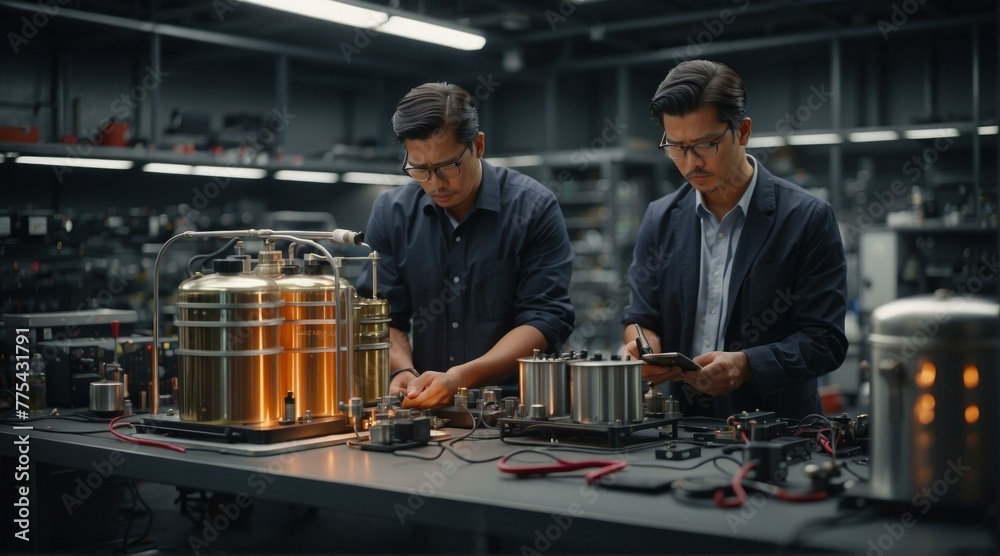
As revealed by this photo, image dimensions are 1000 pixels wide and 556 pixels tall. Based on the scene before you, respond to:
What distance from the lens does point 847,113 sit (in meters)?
7.67

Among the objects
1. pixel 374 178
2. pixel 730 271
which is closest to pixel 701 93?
pixel 730 271

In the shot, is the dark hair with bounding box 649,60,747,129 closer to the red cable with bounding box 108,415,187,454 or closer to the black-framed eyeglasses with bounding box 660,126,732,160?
the black-framed eyeglasses with bounding box 660,126,732,160

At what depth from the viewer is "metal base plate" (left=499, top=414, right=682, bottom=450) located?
172cm

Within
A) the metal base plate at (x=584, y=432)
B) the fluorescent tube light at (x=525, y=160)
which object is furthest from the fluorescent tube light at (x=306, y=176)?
the metal base plate at (x=584, y=432)

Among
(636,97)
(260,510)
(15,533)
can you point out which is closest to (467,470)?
(15,533)

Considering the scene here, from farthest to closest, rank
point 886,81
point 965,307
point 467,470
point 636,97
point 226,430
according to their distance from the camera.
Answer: point 636,97
point 886,81
point 226,430
point 467,470
point 965,307

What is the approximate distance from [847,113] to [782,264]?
6.02 m

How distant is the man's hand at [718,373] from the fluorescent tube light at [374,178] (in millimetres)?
5848

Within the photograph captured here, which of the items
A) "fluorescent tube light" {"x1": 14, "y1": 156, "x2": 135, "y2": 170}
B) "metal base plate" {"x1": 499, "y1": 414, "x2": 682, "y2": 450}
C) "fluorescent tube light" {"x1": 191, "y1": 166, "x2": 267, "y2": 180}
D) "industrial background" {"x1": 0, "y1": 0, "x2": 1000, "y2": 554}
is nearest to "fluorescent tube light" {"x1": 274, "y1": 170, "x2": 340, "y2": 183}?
"industrial background" {"x1": 0, "y1": 0, "x2": 1000, "y2": 554}

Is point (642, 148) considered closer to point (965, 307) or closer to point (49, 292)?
point (49, 292)

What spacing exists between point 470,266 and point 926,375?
146 cm

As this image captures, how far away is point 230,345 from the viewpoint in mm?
1844

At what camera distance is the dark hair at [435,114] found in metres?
2.23

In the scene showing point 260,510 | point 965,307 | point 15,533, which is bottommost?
point 260,510
